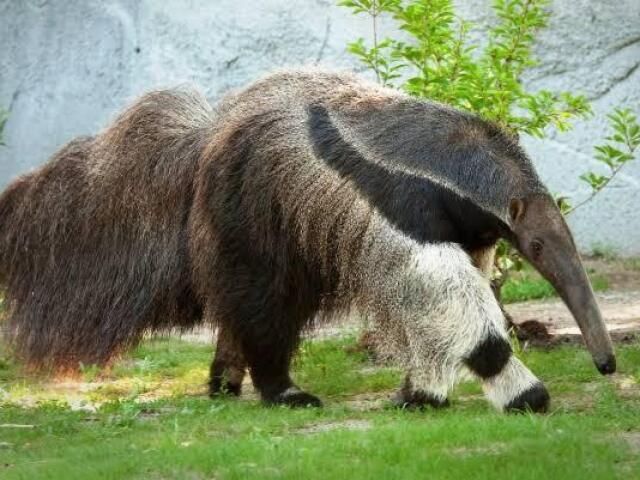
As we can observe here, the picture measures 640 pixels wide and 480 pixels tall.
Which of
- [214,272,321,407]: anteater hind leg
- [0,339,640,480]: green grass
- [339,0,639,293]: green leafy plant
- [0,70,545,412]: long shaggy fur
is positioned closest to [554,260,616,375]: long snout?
[0,339,640,480]: green grass

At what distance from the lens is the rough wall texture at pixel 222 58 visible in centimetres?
1348

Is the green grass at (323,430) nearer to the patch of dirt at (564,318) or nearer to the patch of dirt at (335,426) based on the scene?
the patch of dirt at (335,426)

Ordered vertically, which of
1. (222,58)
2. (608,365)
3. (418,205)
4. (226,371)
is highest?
(222,58)

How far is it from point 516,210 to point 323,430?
1.58m

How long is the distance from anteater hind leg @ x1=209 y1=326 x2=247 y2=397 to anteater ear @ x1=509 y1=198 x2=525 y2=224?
7.14 ft

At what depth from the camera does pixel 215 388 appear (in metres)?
8.23

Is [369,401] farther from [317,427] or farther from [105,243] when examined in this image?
[105,243]

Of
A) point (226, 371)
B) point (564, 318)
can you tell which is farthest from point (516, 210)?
point (564, 318)

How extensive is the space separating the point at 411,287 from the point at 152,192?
2.09 metres

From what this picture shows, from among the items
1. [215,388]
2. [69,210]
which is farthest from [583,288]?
[69,210]

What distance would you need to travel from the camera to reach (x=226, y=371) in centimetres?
817

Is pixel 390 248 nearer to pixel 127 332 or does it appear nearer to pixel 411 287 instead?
pixel 411 287

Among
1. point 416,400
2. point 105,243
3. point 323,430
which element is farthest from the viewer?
point 105,243

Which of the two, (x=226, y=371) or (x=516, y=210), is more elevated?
(x=516, y=210)
